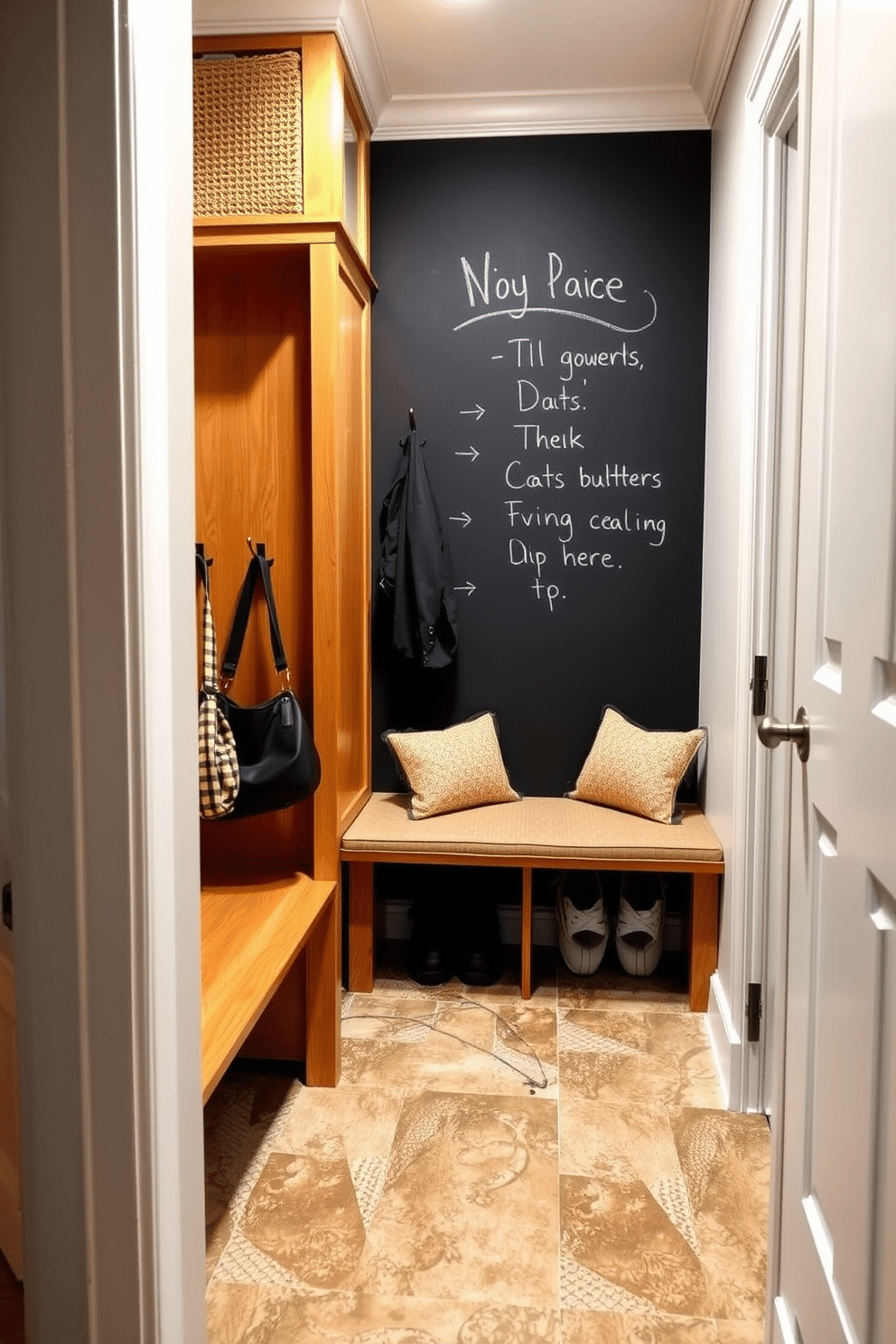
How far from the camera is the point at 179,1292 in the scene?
121 cm

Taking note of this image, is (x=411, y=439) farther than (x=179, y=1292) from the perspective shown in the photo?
Yes

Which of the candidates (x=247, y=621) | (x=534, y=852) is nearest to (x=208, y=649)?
(x=247, y=621)

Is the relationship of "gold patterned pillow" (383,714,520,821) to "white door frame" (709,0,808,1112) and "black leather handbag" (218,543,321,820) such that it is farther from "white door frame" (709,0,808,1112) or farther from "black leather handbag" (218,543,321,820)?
"white door frame" (709,0,808,1112)

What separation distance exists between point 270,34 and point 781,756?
215 centimetres

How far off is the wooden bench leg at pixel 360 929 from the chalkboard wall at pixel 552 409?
0.63 m

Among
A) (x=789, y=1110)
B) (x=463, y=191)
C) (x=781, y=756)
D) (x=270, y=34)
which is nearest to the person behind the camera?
(x=789, y=1110)

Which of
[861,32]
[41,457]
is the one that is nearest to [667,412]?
[861,32]

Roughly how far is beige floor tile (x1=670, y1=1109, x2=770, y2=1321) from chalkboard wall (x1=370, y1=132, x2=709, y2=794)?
129cm

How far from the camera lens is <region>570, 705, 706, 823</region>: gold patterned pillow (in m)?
3.01

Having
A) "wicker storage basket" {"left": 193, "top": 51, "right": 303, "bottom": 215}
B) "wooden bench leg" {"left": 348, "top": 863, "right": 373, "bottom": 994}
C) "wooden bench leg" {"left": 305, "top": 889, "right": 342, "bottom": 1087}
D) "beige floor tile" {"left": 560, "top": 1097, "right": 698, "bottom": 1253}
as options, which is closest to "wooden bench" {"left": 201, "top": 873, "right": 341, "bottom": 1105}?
"wooden bench leg" {"left": 305, "top": 889, "right": 342, "bottom": 1087}

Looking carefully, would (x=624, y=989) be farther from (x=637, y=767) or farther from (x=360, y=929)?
(x=360, y=929)

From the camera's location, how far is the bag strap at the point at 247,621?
2461 millimetres

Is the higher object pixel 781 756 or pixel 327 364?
pixel 327 364

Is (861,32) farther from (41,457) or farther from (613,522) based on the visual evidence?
(613,522)
